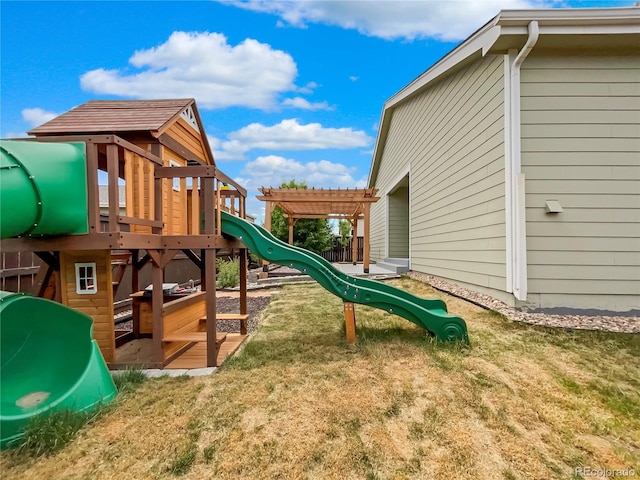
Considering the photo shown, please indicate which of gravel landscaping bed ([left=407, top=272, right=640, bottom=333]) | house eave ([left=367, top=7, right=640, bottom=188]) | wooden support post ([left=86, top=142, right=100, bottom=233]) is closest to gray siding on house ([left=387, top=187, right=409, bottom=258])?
gravel landscaping bed ([left=407, top=272, right=640, bottom=333])

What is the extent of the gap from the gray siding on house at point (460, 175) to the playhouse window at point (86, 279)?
5.41m

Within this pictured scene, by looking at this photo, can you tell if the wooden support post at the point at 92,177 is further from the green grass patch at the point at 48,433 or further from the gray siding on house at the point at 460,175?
the gray siding on house at the point at 460,175

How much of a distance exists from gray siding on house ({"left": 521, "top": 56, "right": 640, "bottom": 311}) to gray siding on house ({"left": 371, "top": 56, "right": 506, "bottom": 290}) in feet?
1.41

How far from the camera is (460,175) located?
21.6 feet

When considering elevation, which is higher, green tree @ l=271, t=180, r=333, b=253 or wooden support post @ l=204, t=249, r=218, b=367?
green tree @ l=271, t=180, r=333, b=253

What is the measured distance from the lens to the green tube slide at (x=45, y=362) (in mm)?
2348

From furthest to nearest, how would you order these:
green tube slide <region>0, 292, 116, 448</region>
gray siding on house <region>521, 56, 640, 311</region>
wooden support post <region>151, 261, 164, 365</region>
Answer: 1. gray siding on house <region>521, 56, 640, 311</region>
2. wooden support post <region>151, 261, 164, 365</region>
3. green tube slide <region>0, 292, 116, 448</region>

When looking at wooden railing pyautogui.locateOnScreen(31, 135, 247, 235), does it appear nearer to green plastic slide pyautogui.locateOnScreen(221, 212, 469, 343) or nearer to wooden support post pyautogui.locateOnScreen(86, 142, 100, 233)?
wooden support post pyautogui.locateOnScreen(86, 142, 100, 233)

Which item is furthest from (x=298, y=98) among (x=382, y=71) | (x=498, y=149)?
(x=498, y=149)

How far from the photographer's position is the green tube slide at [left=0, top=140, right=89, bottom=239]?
2418 millimetres

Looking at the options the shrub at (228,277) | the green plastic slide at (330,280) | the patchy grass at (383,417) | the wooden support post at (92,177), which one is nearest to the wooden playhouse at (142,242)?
the wooden support post at (92,177)

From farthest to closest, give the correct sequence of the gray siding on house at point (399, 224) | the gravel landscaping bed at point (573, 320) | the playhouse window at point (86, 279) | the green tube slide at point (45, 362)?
A: the gray siding on house at point (399, 224) → the gravel landscaping bed at point (573, 320) → the playhouse window at point (86, 279) → the green tube slide at point (45, 362)

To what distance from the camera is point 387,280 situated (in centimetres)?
954

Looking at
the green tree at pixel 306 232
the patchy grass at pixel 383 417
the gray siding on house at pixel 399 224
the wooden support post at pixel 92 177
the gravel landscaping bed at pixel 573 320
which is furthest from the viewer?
the green tree at pixel 306 232
